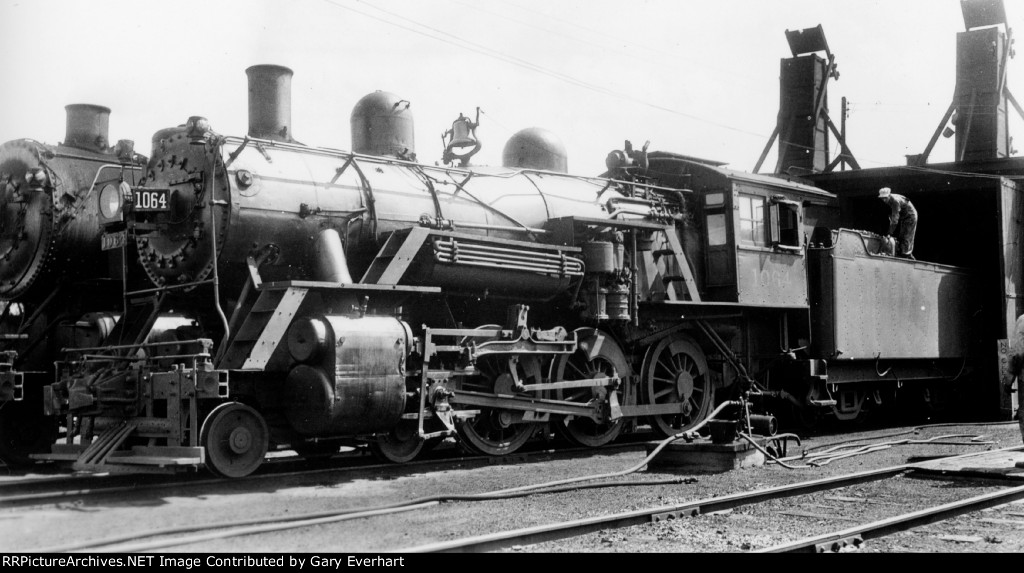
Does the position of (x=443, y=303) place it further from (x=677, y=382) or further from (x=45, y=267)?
(x=45, y=267)

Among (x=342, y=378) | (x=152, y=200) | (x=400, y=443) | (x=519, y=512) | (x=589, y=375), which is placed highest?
(x=152, y=200)

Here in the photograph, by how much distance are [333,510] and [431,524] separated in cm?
69

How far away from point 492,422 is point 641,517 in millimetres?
3891

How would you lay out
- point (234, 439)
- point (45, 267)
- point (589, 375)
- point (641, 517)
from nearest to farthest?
point (641, 517)
point (234, 439)
point (45, 267)
point (589, 375)

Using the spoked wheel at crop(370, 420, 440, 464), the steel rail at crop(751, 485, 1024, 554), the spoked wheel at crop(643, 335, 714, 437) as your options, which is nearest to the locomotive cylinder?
the spoked wheel at crop(370, 420, 440, 464)

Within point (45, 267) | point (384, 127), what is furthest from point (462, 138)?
point (45, 267)

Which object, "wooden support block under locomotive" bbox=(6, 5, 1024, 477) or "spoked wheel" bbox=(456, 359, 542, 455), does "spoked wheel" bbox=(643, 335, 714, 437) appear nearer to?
Answer: "wooden support block under locomotive" bbox=(6, 5, 1024, 477)

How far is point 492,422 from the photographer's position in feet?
32.2

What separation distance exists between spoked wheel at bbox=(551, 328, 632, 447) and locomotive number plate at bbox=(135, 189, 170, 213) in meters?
4.21

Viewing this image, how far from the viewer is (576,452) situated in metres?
10.4

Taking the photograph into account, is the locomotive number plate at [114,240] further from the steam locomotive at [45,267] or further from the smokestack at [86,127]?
the smokestack at [86,127]

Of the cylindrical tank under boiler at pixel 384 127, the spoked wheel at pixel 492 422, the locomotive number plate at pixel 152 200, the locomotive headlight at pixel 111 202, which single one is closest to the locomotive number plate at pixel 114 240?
the locomotive headlight at pixel 111 202

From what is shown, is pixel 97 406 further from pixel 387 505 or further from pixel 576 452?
pixel 576 452
